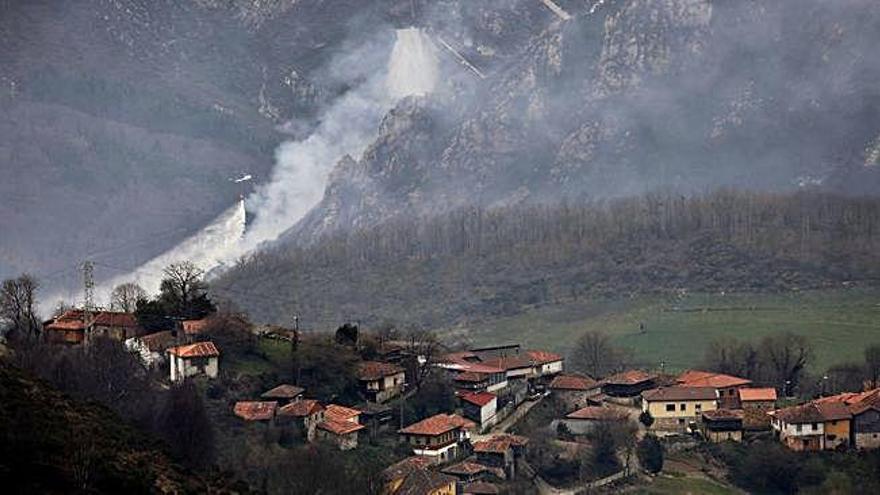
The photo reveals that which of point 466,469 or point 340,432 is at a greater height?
point 340,432

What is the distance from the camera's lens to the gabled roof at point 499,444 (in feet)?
208

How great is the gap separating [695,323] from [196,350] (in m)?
46.0

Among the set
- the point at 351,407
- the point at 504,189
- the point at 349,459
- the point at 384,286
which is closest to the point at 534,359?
the point at 351,407

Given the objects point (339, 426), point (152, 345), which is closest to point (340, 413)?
point (339, 426)

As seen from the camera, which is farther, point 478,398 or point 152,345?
point 478,398

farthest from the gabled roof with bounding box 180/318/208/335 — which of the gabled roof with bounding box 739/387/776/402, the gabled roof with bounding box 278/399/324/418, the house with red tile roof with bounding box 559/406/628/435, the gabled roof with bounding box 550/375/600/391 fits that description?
the gabled roof with bounding box 739/387/776/402

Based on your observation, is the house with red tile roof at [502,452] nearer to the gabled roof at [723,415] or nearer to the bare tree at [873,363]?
the gabled roof at [723,415]

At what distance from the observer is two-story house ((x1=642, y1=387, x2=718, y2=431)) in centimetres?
7056

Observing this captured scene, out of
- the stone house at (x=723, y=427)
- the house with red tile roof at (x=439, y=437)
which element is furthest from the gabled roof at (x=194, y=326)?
the stone house at (x=723, y=427)

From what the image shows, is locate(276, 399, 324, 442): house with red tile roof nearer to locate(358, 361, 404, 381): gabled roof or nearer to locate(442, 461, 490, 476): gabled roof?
locate(442, 461, 490, 476): gabled roof

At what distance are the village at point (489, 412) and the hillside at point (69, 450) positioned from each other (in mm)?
21725

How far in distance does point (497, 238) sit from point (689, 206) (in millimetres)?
15757

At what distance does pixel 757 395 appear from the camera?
7312cm

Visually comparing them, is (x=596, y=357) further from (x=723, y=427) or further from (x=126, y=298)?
(x=126, y=298)
